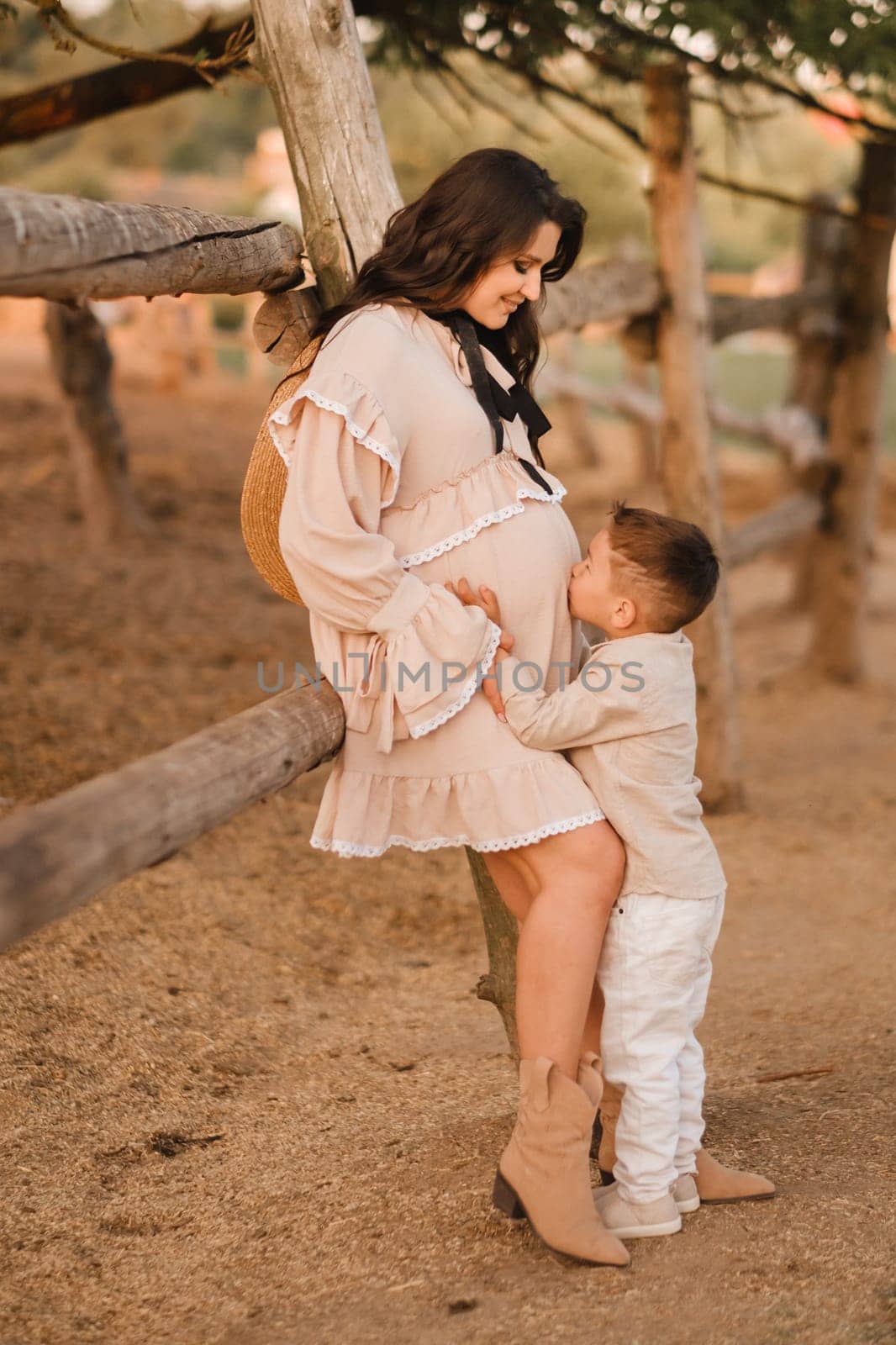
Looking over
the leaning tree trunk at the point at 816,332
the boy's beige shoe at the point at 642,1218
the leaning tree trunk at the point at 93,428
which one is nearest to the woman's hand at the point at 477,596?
the boy's beige shoe at the point at 642,1218

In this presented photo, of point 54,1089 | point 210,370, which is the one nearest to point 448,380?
point 54,1089

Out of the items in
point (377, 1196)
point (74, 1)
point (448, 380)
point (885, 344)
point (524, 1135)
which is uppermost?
point (74, 1)

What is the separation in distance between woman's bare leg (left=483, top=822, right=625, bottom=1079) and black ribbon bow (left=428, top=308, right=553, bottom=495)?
22.9 inches

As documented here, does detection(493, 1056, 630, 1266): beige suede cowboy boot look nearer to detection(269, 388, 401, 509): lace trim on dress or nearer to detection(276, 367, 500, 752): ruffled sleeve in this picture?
detection(276, 367, 500, 752): ruffled sleeve

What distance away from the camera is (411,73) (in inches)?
160

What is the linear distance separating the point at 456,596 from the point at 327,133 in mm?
957

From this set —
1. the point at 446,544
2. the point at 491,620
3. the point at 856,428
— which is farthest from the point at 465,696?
the point at 856,428

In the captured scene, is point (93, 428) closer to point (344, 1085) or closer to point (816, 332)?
point (816, 332)

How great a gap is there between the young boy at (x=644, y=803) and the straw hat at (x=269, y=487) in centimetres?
38

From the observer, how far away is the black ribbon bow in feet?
6.79

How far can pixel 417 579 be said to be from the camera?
1.91 m

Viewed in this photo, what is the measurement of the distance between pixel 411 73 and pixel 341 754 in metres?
2.83

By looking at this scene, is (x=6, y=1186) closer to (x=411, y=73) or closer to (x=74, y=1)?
(x=411, y=73)

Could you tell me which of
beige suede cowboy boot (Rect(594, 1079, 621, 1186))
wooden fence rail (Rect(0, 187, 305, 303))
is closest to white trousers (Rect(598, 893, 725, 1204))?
beige suede cowboy boot (Rect(594, 1079, 621, 1186))
